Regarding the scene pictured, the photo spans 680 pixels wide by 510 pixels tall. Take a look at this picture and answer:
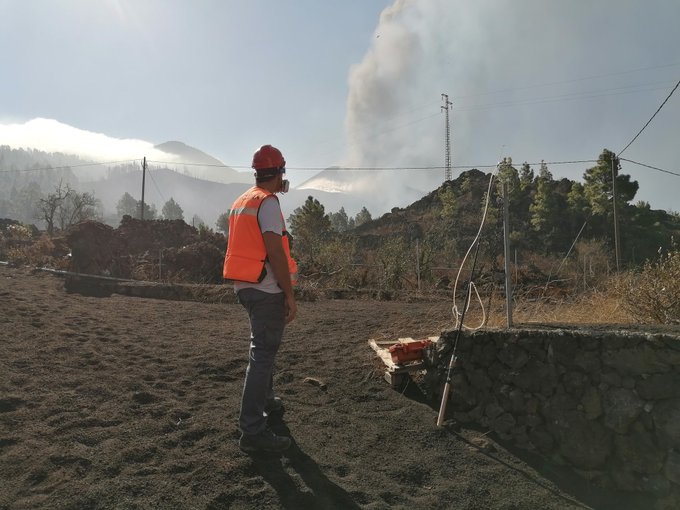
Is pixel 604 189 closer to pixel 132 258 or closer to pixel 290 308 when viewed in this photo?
pixel 132 258

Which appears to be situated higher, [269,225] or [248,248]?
[269,225]

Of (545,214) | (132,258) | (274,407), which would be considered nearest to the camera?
(274,407)

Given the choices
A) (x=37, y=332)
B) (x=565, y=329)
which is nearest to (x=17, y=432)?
(x=37, y=332)

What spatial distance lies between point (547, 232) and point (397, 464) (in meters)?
43.4

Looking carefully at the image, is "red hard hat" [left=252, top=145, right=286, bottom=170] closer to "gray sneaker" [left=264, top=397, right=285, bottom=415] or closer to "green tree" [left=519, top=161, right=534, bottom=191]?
"gray sneaker" [left=264, top=397, right=285, bottom=415]

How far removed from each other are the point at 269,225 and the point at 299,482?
152 cm

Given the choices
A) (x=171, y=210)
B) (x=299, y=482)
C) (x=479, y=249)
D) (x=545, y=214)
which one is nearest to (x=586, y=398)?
(x=479, y=249)

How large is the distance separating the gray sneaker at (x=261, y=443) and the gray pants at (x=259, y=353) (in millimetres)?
42

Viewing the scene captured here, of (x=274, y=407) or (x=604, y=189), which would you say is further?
(x=604, y=189)

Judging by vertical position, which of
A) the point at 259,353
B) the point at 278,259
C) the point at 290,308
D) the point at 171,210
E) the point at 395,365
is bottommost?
the point at 395,365

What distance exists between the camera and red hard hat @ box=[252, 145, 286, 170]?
3133mm

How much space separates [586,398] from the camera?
3141 millimetres

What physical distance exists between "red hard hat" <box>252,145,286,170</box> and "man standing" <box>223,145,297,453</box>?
0.24 metres

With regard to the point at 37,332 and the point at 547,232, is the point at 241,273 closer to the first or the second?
the point at 37,332
